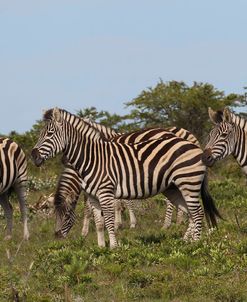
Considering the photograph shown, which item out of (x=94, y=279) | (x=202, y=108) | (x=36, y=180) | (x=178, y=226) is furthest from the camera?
(x=202, y=108)

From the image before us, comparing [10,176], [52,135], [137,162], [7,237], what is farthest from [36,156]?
[7,237]

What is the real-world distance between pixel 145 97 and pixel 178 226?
18008 millimetres

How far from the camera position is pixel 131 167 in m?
12.8

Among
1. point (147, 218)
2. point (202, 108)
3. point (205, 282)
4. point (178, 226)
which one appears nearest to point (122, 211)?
point (147, 218)

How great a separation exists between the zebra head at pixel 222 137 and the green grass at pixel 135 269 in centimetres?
128

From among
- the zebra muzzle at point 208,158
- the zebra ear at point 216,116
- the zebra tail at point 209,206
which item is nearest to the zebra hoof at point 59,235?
the zebra tail at point 209,206

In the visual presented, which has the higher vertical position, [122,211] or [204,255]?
[122,211]

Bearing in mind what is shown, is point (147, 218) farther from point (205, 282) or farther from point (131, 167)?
point (205, 282)

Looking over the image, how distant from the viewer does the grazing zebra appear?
14.6 metres

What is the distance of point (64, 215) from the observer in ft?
45.8

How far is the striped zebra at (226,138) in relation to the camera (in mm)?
12852

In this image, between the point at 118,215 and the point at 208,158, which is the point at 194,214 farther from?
the point at 118,215

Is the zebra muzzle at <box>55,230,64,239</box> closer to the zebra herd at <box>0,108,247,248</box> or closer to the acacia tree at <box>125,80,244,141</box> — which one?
the zebra herd at <box>0,108,247,248</box>

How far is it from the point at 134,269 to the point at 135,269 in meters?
0.02
